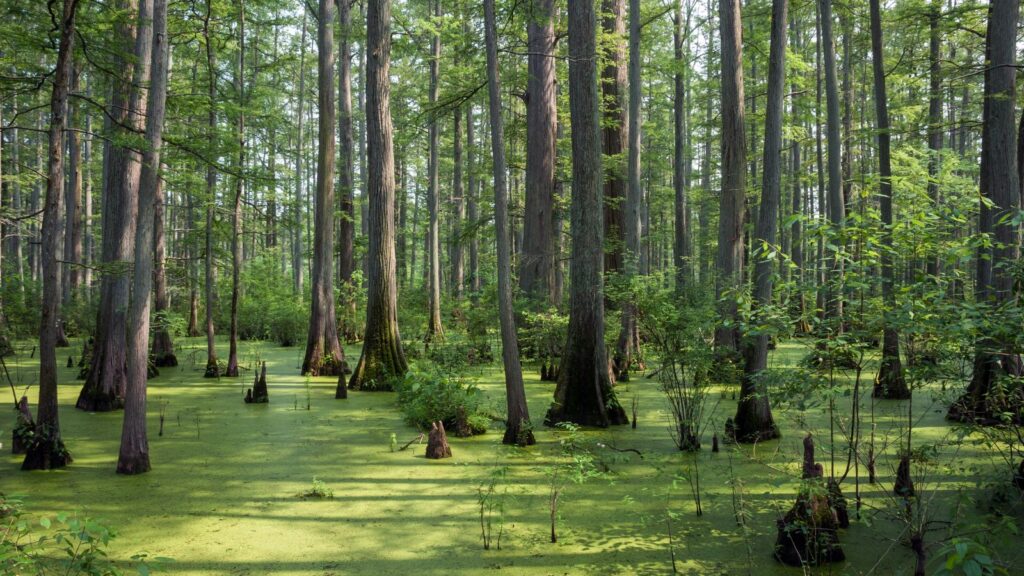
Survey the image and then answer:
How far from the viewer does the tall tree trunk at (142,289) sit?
5.57 metres

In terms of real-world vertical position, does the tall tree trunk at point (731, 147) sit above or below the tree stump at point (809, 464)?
above

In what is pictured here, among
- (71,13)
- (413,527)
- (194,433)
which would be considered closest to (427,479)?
(413,527)

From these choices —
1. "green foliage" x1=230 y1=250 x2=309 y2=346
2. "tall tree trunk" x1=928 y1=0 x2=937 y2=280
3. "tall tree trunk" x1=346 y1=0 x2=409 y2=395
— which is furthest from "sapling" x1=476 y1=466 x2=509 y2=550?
"green foliage" x1=230 y1=250 x2=309 y2=346

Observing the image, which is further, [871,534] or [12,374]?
[12,374]

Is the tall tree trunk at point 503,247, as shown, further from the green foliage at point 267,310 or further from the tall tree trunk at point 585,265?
the green foliage at point 267,310

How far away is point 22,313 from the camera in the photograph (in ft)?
54.9

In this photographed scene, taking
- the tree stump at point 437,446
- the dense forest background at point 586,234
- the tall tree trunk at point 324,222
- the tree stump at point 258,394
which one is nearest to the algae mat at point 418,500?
the tree stump at point 437,446

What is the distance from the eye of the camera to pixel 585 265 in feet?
24.2

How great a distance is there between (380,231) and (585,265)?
475cm

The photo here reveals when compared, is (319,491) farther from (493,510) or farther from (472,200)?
(472,200)

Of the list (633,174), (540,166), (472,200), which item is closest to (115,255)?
(540,166)

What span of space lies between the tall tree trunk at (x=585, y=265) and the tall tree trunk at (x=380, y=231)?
4108 millimetres

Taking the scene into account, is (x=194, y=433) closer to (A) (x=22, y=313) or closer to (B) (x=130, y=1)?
(B) (x=130, y=1)

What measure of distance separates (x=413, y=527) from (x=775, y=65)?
6.20 m
